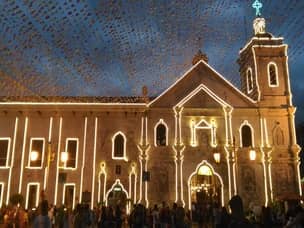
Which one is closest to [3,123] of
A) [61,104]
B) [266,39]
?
[61,104]

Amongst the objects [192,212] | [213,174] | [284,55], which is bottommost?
[192,212]

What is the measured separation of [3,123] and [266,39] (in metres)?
25.3

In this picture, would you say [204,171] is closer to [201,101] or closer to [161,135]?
[161,135]

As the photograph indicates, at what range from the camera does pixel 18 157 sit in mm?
32375

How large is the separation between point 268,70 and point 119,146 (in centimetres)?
1536

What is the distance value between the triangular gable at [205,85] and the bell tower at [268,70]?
178cm

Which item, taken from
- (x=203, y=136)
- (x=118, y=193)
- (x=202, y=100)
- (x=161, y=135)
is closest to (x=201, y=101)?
(x=202, y=100)

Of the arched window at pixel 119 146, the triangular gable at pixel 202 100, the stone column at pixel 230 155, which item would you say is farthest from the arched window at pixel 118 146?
the stone column at pixel 230 155

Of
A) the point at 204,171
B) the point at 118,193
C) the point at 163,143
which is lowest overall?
the point at 118,193

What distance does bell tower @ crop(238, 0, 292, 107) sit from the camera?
111 feet

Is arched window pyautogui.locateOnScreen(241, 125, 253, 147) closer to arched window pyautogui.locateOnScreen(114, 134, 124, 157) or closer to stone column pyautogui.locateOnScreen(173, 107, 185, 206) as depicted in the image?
stone column pyautogui.locateOnScreen(173, 107, 185, 206)

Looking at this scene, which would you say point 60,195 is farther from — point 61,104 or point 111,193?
point 61,104

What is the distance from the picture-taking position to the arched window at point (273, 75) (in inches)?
1368

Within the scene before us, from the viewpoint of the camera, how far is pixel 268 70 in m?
35.0
